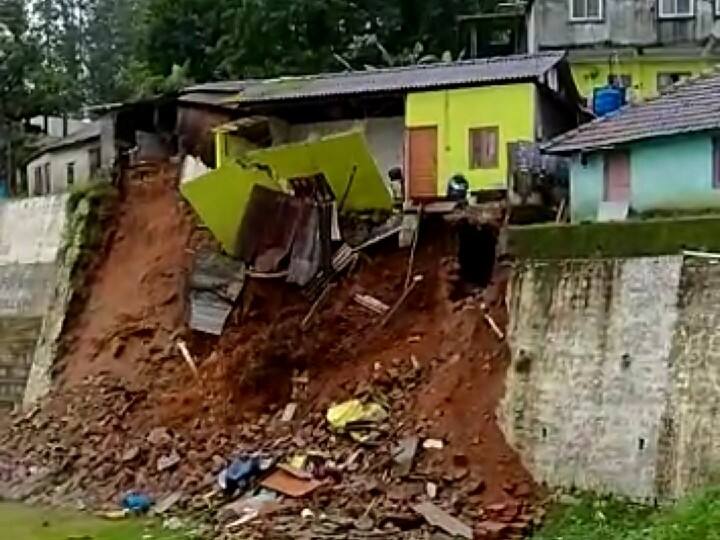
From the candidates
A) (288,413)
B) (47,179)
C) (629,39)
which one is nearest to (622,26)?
(629,39)

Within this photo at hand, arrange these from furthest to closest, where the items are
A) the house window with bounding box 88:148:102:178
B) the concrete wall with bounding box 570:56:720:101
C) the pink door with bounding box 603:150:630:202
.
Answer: the concrete wall with bounding box 570:56:720:101
the house window with bounding box 88:148:102:178
the pink door with bounding box 603:150:630:202

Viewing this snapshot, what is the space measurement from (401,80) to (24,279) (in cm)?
915

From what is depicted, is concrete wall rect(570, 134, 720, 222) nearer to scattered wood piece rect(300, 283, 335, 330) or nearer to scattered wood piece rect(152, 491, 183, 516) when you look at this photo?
scattered wood piece rect(300, 283, 335, 330)

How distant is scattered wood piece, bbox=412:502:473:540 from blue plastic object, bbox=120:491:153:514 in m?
4.56

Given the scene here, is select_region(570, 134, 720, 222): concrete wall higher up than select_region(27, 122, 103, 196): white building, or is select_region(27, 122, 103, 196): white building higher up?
select_region(570, 134, 720, 222): concrete wall

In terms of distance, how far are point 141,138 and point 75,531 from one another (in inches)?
506

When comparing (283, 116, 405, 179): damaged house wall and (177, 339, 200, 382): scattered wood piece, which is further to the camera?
(283, 116, 405, 179): damaged house wall

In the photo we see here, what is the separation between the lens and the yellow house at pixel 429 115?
24.3 meters

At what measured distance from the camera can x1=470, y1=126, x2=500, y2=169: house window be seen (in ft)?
80.3

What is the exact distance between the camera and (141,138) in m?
30.7

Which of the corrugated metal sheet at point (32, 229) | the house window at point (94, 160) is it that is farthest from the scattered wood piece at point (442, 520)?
the house window at point (94, 160)

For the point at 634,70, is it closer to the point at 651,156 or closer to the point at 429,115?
the point at 429,115

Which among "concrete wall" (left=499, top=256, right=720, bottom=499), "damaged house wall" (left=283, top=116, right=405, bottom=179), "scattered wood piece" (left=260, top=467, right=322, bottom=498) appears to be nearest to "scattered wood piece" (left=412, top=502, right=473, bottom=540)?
"concrete wall" (left=499, top=256, right=720, bottom=499)

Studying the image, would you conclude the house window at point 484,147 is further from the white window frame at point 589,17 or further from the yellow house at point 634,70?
the white window frame at point 589,17
